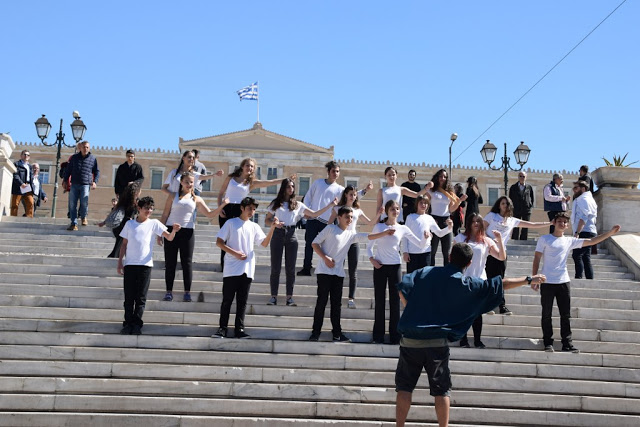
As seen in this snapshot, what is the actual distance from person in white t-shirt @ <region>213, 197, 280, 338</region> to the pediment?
5483 centimetres

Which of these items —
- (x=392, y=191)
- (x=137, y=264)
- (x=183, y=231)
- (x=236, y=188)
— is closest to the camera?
(x=137, y=264)

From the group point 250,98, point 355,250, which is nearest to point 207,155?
point 250,98

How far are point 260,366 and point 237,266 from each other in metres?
1.14

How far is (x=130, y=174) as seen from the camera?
12859 mm

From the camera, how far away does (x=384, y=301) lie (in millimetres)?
8586

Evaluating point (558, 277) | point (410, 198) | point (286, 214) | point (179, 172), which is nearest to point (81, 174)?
point (179, 172)

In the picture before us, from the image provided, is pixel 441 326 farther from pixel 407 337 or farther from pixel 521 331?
pixel 521 331

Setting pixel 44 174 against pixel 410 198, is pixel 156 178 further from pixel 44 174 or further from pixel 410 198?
pixel 410 198

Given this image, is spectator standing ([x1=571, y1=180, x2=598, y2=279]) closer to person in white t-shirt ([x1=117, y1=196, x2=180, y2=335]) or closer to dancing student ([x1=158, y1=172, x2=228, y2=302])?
dancing student ([x1=158, y1=172, x2=228, y2=302])

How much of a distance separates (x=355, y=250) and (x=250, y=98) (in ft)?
137

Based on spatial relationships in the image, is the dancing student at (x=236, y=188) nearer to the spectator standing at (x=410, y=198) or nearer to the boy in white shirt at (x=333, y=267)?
the boy in white shirt at (x=333, y=267)

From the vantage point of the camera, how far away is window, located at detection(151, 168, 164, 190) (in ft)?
195

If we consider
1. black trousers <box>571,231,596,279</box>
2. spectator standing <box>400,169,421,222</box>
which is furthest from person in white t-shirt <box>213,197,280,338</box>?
black trousers <box>571,231,596,279</box>

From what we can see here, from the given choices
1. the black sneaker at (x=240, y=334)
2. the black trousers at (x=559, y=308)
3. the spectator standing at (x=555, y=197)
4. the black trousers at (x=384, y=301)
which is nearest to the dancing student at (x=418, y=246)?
the black trousers at (x=384, y=301)
